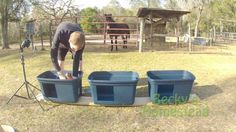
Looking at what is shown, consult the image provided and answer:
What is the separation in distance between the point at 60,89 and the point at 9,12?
36.4 ft

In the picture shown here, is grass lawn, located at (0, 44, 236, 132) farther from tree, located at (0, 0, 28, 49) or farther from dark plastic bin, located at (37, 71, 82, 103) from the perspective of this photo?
tree, located at (0, 0, 28, 49)

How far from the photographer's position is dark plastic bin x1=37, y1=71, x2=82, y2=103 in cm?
458

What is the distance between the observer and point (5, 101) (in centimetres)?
506

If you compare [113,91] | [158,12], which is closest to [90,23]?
[158,12]

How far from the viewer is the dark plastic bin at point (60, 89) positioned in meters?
4.58

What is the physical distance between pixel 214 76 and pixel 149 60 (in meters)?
2.47

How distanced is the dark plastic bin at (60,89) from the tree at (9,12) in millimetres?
9455

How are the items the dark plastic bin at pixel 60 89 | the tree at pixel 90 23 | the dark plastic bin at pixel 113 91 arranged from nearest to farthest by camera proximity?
the dark plastic bin at pixel 113 91, the dark plastic bin at pixel 60 89, the tree at pixel 90 23

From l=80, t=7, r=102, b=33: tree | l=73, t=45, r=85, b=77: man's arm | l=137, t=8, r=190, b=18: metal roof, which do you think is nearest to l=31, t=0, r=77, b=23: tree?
l=80, t=7, r=102, b=33: tree

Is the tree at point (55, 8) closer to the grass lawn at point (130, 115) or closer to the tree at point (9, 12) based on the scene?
the tree at point (9, 12)

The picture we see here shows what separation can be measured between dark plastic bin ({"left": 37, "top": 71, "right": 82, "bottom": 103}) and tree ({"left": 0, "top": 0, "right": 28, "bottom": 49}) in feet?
31.0

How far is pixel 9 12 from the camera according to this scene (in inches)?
569

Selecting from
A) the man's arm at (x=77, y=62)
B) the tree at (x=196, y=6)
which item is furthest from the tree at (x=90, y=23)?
the tree at (x=196, y=6)

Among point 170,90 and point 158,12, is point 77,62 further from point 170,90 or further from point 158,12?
point 158,12
